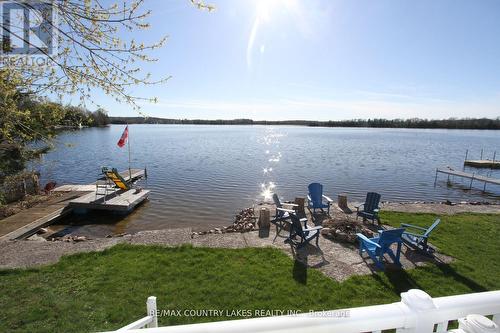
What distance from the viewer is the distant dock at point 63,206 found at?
9570mm

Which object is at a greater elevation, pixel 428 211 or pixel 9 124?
pixel 9 124

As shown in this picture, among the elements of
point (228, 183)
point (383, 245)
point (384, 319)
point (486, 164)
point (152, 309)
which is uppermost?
point (384, 319)

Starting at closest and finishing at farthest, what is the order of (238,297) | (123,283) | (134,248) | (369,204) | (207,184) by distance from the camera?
(238,297)
(123,283)
(134,248)
(369,204)
(207,184)

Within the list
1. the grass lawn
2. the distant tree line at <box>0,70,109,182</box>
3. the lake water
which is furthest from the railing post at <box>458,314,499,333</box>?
the lake water

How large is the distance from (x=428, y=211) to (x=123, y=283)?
1143 centimetres

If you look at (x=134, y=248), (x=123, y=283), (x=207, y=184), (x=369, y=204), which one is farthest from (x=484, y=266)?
(x=207, y=184)

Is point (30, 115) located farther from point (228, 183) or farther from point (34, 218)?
point (228, 183)

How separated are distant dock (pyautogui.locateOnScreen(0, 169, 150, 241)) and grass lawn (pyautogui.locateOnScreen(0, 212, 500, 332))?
4656mm

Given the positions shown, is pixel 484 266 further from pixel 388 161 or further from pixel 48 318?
pixel 388 161

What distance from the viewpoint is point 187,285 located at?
17.6 feet

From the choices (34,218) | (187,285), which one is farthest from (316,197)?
(34,218)

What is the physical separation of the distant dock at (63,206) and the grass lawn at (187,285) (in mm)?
4656

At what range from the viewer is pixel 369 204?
31.5 ft

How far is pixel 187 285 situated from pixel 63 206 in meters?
10.1
